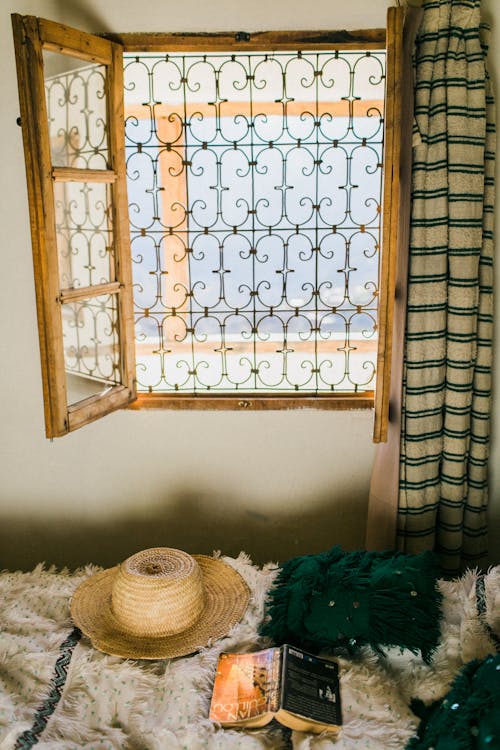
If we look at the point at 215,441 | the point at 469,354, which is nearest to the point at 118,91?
the point at 215,441

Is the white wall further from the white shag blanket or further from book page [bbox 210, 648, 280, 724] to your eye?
book page [bbox 210, 648, 280, 724]

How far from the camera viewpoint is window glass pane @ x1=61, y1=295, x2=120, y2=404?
2.16 metres

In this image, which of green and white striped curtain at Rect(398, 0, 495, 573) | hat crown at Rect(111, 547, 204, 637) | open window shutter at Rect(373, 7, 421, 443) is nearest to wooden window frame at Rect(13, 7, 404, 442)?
open window shutter at Rect(373, 7, 421, 443)

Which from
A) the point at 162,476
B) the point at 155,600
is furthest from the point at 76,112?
the point at 155,600

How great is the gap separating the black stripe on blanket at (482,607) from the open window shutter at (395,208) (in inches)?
20.7

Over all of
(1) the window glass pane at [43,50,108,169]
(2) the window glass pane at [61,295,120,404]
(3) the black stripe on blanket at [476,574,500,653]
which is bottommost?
(3) the black stripe on blanket at [476,574,500,653]

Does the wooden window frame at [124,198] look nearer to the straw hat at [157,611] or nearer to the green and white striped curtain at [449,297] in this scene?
the green and white striped curtain at [449,297]

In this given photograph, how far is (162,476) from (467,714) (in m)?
1.49

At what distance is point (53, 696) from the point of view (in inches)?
61.2

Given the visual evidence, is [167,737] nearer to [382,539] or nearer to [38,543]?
[382,539]

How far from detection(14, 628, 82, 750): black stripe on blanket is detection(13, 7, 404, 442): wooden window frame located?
60 centimetres

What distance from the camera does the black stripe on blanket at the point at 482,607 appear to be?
1606mm

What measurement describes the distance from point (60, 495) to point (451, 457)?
4.81ft

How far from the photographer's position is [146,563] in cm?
188
